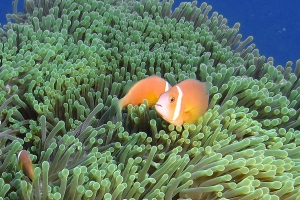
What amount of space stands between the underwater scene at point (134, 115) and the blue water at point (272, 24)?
655cm

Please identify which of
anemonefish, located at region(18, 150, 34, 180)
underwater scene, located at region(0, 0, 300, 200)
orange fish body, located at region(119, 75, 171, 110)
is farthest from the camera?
orange fish body, located at region(119, 75, 171, 110)

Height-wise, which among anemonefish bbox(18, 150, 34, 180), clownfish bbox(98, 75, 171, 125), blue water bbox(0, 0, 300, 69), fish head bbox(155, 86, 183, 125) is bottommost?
anemonefish bbox(18, 150, 34, 180)

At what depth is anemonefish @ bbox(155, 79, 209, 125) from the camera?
4.76ft

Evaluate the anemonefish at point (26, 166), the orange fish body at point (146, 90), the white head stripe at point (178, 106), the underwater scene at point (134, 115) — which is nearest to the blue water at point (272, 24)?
the underwater scene at point (134, 115)

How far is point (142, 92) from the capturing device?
173cm

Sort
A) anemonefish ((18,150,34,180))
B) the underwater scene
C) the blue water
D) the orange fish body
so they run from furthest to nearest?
the blue water < the orange fish body < the underwater scene < anemonefish ((18,150,34,180))

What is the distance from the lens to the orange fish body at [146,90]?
169 cm

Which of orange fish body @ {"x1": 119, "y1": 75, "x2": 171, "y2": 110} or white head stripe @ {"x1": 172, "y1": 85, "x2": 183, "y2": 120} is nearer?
white head stripe @ {"x1": 172, "y1": 85, "x2": 183, "y2": 120}

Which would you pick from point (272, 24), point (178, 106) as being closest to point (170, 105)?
point (178, 106)

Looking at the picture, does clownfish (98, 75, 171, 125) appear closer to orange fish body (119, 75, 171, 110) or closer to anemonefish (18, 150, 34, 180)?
orange fish body (119, 75, 171, 110)

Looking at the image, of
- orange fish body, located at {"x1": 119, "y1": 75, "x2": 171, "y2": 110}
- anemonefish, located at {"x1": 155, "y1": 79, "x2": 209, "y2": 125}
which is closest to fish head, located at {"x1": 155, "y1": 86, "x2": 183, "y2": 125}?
anemonefish, located at {"x1": 155, "y1": 79, "x2": 209, "y2": 125}

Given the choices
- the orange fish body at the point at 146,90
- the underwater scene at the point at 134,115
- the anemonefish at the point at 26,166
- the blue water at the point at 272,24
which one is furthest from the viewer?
the blue water at the point at 272,24

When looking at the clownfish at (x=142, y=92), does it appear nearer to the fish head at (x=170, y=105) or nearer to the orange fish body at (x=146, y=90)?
the orange fish body at (x=146, y=90)

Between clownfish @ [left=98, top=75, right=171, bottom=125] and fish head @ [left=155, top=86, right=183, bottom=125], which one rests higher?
clownfish @ [left=98, top=75, right=171, bottom=125]
